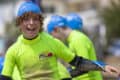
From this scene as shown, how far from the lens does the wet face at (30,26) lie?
6.22 metres

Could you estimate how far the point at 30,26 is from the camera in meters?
6.20

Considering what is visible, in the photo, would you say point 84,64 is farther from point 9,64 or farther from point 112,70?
point 9,64

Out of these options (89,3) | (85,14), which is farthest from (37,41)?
(89,3)

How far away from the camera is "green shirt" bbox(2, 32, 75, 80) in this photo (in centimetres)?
626

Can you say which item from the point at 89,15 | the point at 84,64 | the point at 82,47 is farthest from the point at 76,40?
the point at 89,15

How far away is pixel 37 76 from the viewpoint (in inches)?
249

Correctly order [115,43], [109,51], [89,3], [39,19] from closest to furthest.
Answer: [39,19] → [109,51] → [115,43] → [89,3]

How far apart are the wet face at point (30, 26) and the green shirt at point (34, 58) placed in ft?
0.22

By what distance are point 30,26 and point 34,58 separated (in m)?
0.33

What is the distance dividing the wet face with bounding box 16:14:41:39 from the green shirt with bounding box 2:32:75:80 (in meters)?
0.07

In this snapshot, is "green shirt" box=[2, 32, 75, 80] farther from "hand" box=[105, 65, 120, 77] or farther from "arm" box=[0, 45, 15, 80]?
"hand" box=[105, 65, 120, 77]

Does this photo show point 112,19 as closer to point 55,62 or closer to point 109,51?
point 109,51

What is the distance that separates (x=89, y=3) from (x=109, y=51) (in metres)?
26.0

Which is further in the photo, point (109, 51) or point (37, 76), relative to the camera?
point (109, 51)
